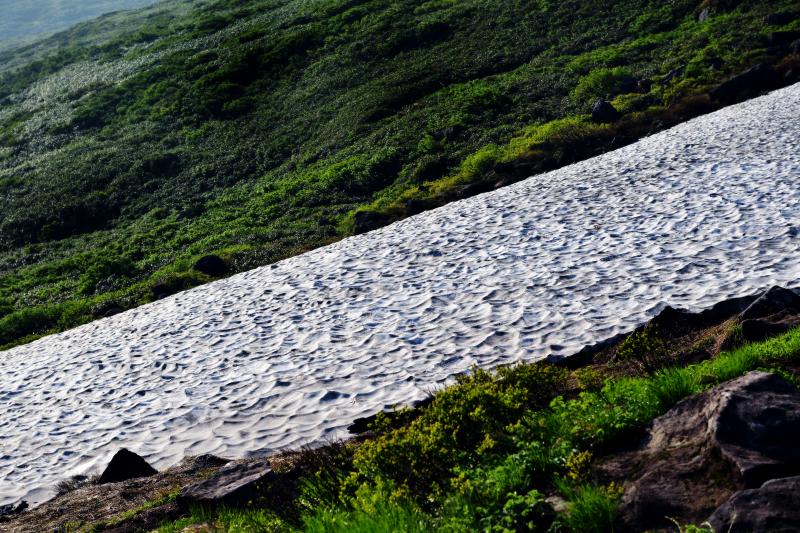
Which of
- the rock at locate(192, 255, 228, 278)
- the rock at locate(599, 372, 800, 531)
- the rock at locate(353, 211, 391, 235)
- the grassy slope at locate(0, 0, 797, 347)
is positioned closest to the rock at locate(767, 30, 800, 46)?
the grassy slope at locate(0, 0, 797, 347)

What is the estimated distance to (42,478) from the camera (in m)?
12.5

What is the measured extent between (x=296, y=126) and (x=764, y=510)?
157 feet

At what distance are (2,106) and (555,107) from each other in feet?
201

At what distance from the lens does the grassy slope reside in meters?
34.4

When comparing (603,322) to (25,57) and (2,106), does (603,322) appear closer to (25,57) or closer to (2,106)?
(2,106)

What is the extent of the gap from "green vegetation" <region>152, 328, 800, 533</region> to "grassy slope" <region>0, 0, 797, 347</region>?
846 inches

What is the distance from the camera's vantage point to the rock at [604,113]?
36531 mm

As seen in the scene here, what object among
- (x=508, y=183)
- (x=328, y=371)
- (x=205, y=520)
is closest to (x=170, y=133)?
(x=508, y=183)

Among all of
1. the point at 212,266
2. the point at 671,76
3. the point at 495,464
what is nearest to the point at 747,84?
the point at 671,76

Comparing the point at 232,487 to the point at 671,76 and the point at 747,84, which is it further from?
the point at 671,76

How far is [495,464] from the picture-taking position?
7.16 metres

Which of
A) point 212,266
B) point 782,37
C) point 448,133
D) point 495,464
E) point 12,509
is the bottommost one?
point 212,266

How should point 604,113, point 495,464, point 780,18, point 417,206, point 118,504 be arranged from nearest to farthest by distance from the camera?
point 495,464 → point 118,504 → point 417,206 → point 604,113 → point 780,18

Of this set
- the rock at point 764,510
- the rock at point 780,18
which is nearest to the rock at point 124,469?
the rock at point 764,510
